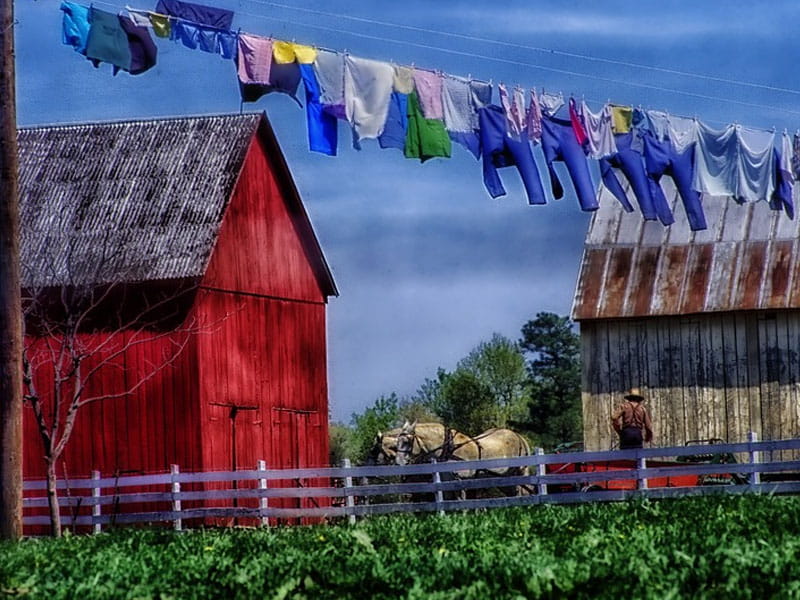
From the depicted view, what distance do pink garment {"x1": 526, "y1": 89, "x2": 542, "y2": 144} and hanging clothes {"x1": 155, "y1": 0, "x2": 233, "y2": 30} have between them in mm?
4959

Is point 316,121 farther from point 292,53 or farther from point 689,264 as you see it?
point 689,264

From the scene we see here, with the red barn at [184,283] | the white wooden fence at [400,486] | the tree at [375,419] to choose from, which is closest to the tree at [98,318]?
the red barn at [184,283]

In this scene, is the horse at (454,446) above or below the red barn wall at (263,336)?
below

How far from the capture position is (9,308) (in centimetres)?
1789

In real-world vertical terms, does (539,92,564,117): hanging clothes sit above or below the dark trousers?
above

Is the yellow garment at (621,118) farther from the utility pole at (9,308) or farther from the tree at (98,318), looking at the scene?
the utility pole at (9,308)

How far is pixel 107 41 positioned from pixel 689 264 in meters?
16.2

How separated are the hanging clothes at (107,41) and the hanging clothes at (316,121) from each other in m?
2.11

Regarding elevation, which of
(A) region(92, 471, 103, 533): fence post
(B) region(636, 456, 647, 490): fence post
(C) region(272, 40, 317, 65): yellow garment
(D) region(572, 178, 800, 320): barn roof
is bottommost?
(A) region(92, 471, 103, 533): fence post

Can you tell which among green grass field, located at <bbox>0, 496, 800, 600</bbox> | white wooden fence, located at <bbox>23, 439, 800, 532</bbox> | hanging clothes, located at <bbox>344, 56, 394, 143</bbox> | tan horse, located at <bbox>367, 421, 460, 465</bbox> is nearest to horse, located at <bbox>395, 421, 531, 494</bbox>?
tan horse, located at <bbox>367, 421, 460, 465</bbox>

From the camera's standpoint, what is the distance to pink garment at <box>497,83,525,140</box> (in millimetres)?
21375

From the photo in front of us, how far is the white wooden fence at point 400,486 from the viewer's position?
19.1m

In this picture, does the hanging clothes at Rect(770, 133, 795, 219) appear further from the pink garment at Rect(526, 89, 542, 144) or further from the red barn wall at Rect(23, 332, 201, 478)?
the red barn wall at Rect(23, 332, 201, 478)

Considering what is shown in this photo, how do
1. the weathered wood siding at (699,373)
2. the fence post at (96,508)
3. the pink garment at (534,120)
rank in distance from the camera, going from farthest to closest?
the weathered wood siding at (699,373), the fence post at (96,508), the pink garment at (534,120)
